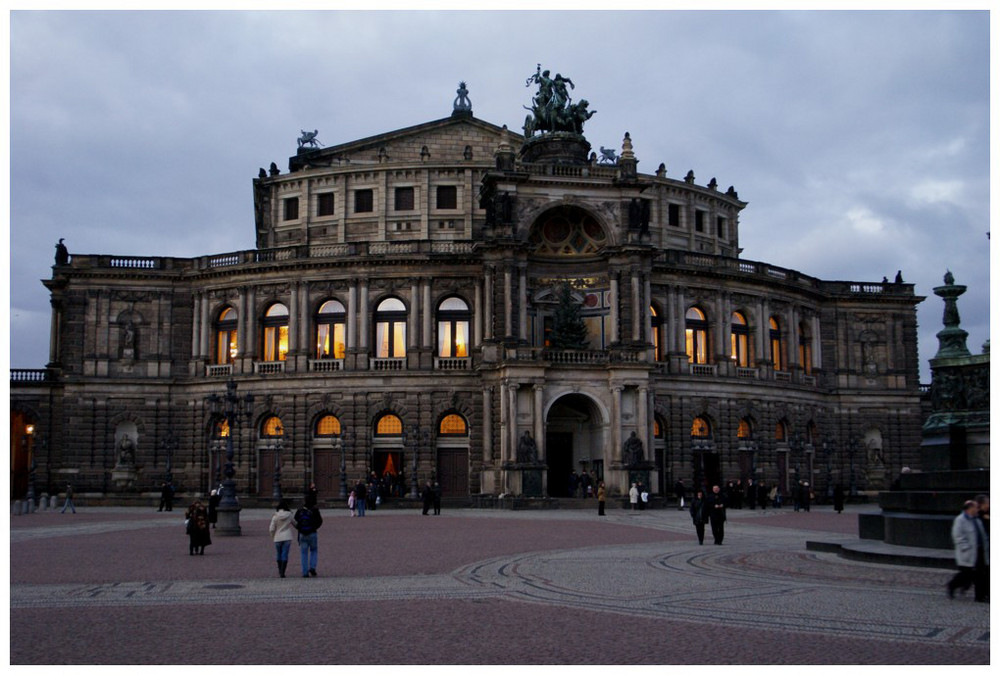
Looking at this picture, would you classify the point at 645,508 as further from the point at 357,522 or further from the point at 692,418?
the point at 357,522

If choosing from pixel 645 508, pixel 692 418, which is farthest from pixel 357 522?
pixel 692 418

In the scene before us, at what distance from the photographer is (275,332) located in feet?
212

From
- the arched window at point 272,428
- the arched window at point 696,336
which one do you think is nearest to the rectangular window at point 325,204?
the arched window at point 272,428

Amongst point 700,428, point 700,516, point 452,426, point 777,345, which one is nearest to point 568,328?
point 452,426

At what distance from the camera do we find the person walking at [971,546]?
16.5 metres

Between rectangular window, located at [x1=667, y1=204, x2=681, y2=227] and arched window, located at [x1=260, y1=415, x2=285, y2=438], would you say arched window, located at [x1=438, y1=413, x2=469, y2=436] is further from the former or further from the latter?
rectangular window, located at [x1=667, y1=204, x2=681, y2=227]

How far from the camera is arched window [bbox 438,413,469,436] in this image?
61531 mm

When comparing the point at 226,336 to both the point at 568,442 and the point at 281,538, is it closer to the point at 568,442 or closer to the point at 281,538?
the point at 568,442

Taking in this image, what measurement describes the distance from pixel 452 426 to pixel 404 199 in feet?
54.9

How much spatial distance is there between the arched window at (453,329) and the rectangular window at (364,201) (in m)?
11.1

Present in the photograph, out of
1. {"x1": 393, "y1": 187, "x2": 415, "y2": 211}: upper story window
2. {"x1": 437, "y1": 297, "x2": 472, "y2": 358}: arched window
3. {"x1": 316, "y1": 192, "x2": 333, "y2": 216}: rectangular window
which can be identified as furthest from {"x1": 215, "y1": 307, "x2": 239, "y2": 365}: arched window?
{"x1": 437, "y1": 297, "x2": 472, "y2": 358}: arched window

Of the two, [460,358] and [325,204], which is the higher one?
[325,204]

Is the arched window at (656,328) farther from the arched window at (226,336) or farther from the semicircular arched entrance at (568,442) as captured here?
the arched window at (226,336)

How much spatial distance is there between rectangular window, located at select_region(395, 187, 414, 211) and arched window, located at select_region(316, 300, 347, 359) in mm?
9650
